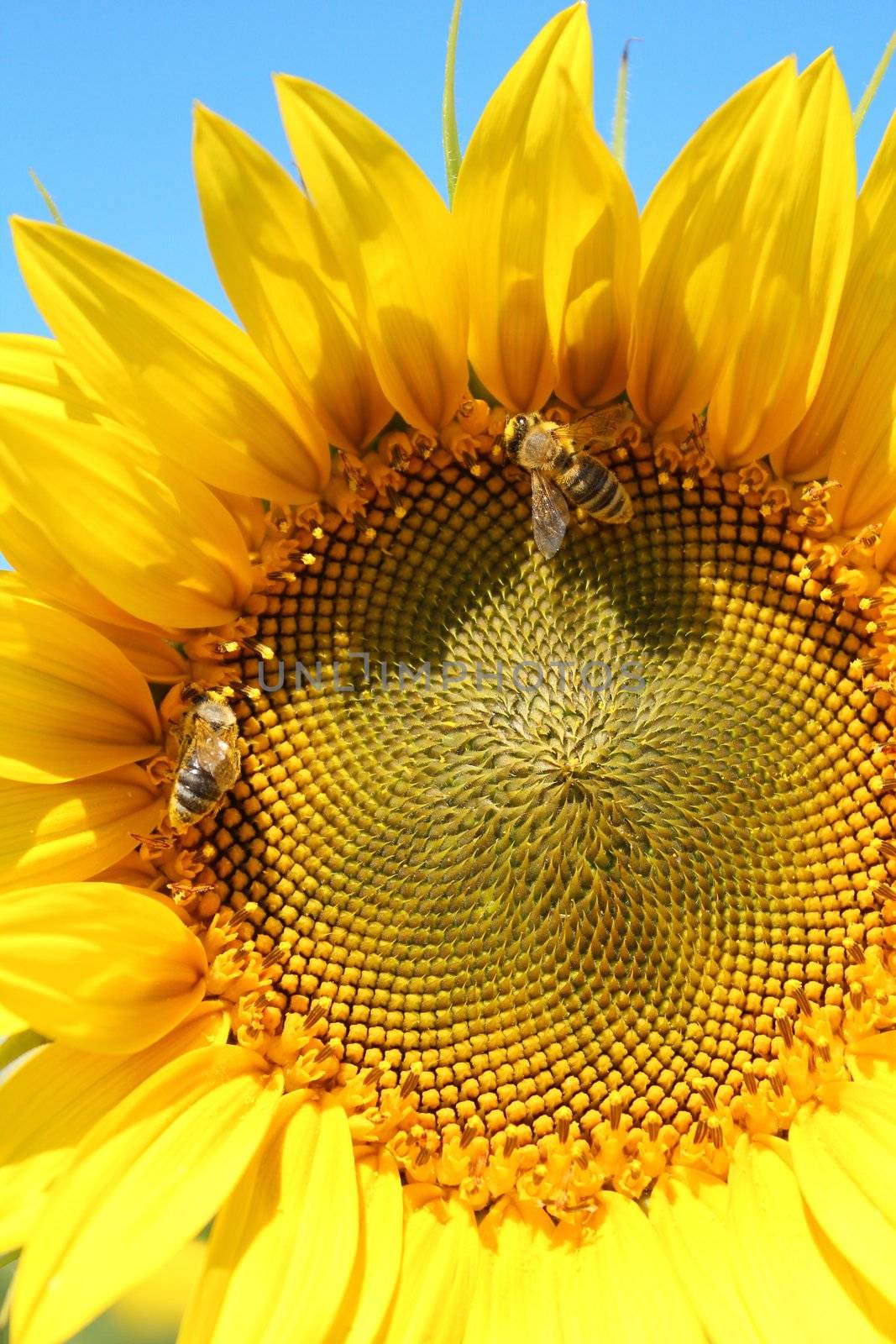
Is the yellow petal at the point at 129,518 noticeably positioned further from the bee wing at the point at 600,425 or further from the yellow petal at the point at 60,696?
the bee wing at the point at 600,425

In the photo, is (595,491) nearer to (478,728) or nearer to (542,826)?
(478,728)

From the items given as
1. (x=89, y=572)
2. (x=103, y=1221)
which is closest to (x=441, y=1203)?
(x=103, y=1221)

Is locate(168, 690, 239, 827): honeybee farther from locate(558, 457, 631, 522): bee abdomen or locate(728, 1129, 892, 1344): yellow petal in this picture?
locate(728, 1129, 892, 1344): yellow petal

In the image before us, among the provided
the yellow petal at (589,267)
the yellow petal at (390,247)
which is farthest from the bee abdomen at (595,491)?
the yellow petal at (390,247)

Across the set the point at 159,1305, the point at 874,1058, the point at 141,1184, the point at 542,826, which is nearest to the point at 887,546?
the point at 542,826

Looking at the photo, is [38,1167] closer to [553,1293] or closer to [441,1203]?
[441,1203]

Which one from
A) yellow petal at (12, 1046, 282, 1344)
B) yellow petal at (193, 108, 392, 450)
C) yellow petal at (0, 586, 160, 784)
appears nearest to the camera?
yellow petal at (12, 1046, 282, 1344)

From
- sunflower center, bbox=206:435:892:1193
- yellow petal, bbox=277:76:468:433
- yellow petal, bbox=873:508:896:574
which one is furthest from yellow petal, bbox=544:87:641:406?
yellow petal, bbox=873:508:896:574
